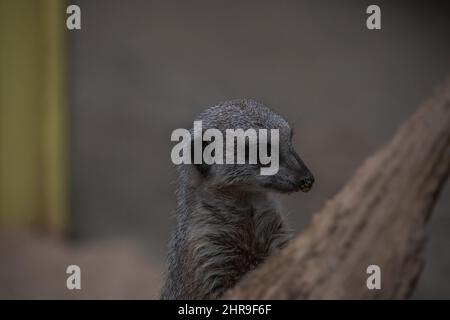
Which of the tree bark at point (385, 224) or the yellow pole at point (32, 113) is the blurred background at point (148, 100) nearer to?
the yellow pole at point (32, 113)

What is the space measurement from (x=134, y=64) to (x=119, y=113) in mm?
446

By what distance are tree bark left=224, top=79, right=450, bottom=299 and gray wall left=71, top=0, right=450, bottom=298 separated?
124 inches

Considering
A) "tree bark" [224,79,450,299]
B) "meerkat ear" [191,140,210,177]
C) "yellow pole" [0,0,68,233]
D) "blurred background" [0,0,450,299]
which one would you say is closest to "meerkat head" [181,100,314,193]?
"meerkat ear" [191,140,210,177]

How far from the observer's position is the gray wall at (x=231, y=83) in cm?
521

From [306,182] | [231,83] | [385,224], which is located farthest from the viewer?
[231,83]

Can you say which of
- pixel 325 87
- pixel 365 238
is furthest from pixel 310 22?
pixel 365 238

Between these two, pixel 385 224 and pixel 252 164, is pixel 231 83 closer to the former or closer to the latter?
Answer: pixel 252 164

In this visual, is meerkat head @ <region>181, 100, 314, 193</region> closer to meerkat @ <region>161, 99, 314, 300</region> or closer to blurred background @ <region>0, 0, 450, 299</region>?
meerkat @ <region>161, 99, 314, 300</region>

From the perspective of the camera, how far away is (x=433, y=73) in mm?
5156

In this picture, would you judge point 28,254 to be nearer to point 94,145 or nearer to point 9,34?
point 94,145

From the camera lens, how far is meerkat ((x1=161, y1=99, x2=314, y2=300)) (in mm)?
2613

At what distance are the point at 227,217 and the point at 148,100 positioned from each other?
3253mm

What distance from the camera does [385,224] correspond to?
1814 mm

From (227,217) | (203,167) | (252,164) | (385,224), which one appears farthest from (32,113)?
(385,224)
